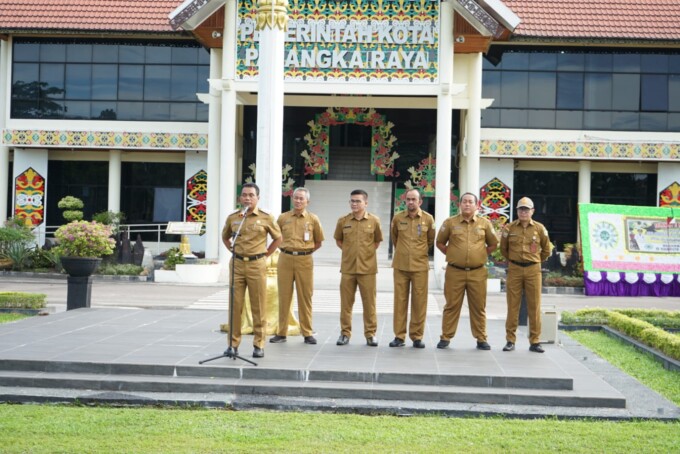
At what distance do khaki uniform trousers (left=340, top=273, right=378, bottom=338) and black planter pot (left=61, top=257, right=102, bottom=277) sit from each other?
19.2ft

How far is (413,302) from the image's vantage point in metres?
10.7

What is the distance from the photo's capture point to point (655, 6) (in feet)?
90.6

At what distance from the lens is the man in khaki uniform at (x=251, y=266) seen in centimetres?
952

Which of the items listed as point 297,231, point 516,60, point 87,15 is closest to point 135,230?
point 87,15

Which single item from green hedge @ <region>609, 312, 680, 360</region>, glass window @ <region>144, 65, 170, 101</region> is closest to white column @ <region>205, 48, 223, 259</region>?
glass window @ <region>144, 65, 170, 101</region>

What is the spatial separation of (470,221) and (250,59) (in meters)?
12.7

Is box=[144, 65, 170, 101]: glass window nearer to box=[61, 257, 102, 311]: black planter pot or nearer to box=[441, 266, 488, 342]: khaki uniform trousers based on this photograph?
box=[61, 257, 102, 311]: black planter pot

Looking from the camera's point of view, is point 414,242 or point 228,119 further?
point 228,119

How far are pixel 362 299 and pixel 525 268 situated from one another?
1989 mm

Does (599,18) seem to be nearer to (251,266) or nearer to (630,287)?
(630,287)

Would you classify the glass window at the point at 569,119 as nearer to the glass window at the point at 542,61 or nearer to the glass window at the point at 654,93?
the glass window at the point at 542,61

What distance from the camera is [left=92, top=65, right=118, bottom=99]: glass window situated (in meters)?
28.0

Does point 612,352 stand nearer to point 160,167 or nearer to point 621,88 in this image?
point 621,88

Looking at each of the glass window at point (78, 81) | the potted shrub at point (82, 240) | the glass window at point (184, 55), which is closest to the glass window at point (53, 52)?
the glass window at point (78, 81)
